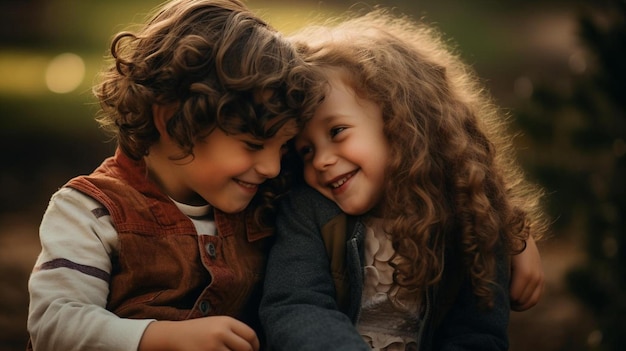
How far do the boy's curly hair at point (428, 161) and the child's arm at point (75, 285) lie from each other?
80cm

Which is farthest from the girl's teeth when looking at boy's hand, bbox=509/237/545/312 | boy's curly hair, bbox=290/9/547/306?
boy's hand, bbox=509/237/545/312

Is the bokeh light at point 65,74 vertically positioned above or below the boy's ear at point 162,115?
below

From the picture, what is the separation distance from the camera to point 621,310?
3.12 meters

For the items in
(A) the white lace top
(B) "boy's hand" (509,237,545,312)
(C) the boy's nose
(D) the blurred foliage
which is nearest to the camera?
(C) the boy's nose

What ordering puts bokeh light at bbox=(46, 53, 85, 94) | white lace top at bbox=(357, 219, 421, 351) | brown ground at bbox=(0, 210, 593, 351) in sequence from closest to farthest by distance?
white lace top at bbox=(357, 219, 421, 351) → brown ground at bbox=(0, 210, 593, 351) → bokeh light at bbox=(46, 53, 85, 94)

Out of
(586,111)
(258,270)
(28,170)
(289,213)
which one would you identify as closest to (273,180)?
(289,213)

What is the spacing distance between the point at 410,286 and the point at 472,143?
0.51 metres

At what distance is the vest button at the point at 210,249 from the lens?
91.0 inches

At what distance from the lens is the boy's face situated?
2.27m

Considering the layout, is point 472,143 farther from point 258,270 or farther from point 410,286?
point 258,270

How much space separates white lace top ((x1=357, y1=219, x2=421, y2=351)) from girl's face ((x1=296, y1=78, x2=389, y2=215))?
0.52 ft

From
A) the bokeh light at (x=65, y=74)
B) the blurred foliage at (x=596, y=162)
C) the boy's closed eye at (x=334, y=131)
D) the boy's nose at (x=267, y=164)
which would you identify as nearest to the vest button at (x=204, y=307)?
the boy's nose at (x=267, y=164)

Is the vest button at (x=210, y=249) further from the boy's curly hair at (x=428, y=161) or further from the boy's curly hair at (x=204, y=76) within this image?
the boy's curly hair at (x=428, y=161)

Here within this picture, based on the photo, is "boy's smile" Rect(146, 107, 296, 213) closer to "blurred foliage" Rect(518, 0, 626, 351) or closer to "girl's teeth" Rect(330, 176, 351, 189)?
"girl's teeth" Rect(330, 176, 351, 189)
